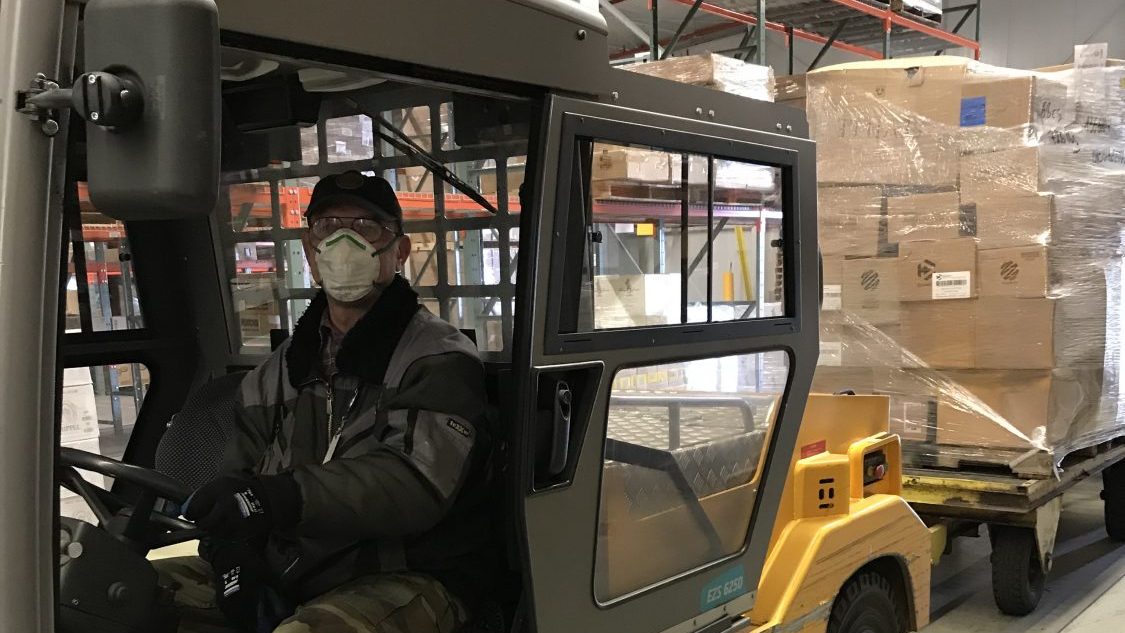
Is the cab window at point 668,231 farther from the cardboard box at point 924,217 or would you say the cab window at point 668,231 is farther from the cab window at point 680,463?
the cardboard box at point 924,217

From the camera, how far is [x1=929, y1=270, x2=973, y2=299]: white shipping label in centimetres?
466

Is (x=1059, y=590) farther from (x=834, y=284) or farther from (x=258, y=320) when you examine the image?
(x=258, y=320)

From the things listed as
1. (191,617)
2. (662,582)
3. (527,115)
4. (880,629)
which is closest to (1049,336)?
(880,629)

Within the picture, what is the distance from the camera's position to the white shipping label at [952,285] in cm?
466

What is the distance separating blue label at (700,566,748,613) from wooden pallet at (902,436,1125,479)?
2.51m

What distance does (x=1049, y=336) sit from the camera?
4.49 meters

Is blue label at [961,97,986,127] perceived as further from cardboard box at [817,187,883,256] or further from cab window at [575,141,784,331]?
cab window at [575,141,784,331]

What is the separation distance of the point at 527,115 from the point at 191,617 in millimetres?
1501

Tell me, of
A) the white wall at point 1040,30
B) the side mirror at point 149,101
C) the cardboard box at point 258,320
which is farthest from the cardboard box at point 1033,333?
the white wall at point 1040,30

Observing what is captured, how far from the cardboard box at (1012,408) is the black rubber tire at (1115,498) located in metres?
1.64

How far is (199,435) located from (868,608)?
2.05m

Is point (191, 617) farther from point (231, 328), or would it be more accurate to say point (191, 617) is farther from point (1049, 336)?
point (1049, 336)

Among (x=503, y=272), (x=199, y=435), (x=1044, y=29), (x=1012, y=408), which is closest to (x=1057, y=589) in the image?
(x=1012, y=408)

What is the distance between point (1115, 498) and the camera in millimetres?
6188
